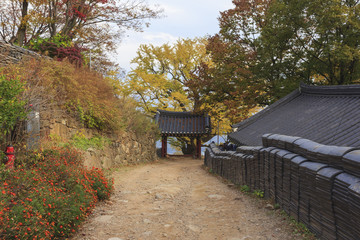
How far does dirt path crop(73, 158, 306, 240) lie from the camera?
4379 millimetres

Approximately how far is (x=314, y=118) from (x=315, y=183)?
20.3 ft

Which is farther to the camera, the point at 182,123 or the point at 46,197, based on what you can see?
the point at 182,123

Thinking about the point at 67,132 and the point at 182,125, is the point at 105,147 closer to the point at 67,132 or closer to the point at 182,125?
the point at 67,132

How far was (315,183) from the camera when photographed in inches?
143

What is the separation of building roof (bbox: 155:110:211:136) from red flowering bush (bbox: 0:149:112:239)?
16924 millimetres

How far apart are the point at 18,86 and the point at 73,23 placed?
9374 mm

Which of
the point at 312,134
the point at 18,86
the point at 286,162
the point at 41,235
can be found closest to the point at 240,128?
the point at 312,134

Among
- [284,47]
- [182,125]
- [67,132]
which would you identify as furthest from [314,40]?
[67,132]

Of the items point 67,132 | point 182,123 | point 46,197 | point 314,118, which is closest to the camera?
point 46,197

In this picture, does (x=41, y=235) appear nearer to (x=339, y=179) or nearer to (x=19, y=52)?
(x=339, y=179)

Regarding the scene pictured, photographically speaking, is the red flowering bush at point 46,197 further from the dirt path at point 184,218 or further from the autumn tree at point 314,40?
the autumn tree at point 314,40

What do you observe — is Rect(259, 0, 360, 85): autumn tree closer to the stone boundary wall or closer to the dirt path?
the stone boundary wall

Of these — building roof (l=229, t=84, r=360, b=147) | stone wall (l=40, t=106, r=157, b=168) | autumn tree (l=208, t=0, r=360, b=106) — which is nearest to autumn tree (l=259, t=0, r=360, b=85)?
autumn tree (l=208, t=0, r=360, b=106)

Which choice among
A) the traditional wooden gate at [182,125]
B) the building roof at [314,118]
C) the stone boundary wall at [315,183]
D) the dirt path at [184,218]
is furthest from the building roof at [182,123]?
the stone boundary wall at [315,183]
